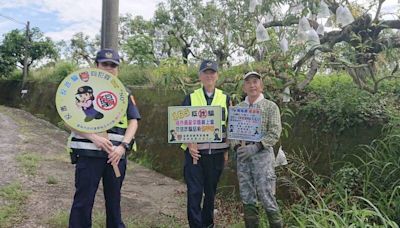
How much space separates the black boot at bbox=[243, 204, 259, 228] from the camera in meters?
3.65

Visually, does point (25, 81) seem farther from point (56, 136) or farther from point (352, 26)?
point (352, 26)

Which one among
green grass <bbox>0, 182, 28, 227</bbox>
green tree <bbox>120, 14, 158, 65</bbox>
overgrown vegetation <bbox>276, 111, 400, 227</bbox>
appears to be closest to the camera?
overgrown vegetation <bbox>276, 111, 400, 227</bbox>

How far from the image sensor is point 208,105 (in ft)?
12.1

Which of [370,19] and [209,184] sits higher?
[370,19]

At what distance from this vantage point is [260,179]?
350cm

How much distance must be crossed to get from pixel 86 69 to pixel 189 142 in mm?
1074

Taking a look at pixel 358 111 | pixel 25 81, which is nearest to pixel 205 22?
pixel 25 81

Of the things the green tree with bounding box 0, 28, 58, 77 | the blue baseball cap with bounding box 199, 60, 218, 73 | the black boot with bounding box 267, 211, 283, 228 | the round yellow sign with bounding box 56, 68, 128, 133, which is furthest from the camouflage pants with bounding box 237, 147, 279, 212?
the green tree with bounding box 0, 28, 58, 77

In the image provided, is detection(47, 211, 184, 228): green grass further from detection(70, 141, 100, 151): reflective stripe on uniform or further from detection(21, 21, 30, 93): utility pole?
detection(21, 21, 30, 93): utility pole

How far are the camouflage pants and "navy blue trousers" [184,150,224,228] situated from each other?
0.95 feet

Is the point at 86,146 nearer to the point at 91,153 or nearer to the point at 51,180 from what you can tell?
the point at 91,153

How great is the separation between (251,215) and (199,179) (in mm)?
549

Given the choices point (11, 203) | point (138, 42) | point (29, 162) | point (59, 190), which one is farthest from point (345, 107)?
point (138, 42)

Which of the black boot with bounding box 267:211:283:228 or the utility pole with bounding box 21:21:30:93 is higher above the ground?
the utility pole with bounding box 21:21:30:93
